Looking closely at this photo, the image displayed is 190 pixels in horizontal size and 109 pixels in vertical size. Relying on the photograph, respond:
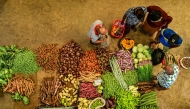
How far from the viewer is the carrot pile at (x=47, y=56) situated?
19.3 ft

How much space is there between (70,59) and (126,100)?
64.7 inches

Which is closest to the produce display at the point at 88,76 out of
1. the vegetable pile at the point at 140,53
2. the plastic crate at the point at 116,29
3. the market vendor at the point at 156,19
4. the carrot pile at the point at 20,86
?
the vegetable pile at the point at 140,53

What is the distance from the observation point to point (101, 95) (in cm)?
562

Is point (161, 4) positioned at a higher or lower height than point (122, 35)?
higher

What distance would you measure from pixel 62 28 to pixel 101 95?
2.04 m

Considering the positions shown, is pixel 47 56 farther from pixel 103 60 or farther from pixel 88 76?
pixel 103 60

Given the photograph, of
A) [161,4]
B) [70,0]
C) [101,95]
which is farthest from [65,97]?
[161,4]

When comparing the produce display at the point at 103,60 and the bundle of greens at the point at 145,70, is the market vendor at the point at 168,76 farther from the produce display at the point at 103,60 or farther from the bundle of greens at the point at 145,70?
the produce display at the point at 103,60

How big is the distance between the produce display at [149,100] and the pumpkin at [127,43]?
4.06 ft

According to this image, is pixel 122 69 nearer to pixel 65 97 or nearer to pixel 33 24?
pixel 65 97

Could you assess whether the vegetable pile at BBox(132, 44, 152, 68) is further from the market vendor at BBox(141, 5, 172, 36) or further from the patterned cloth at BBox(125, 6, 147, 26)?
the patterned cloth at BBox(125, 6, 147, 26)

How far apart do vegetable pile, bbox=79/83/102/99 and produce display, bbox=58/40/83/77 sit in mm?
355

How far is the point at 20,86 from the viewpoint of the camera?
5.70 m

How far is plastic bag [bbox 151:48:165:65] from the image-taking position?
5.58m
